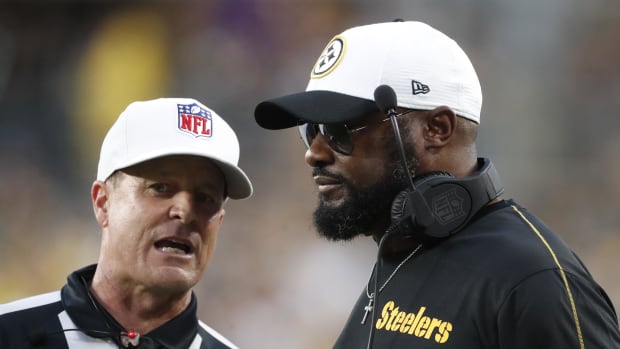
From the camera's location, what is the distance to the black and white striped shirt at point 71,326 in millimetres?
2168

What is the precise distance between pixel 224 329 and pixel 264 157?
1.34 meters

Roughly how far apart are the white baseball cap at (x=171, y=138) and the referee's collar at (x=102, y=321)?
314mm

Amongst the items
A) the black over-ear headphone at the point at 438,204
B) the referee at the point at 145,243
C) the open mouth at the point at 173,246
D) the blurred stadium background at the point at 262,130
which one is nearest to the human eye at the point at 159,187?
the referee at the point at 145,243

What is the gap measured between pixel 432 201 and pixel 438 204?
0.7 inches

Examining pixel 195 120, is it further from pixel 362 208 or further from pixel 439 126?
pixel 439 126

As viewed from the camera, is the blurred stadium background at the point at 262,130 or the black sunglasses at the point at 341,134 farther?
the blurred stadium background at the point at 262,130

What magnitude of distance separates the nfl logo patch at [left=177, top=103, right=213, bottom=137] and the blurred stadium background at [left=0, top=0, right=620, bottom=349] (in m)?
3.72

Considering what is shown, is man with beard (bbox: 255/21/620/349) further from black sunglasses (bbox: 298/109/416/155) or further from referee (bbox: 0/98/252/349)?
referee (bbox: 0/98/252/349)

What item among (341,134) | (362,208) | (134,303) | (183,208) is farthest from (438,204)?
(134,303)

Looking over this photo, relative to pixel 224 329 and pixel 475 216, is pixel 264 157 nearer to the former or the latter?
pixel 224 329

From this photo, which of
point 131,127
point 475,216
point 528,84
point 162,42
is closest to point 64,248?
point 162,42

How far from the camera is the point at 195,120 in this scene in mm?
2393

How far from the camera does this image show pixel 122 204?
90.4 inches

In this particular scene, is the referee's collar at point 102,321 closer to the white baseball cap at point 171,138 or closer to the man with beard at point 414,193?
the white baseball cap at point 171,138
